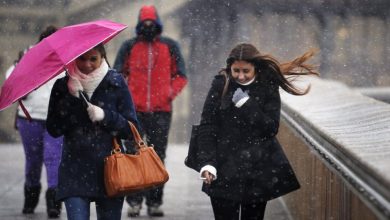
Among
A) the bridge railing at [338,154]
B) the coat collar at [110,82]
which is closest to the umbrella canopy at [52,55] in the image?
the coat collar at [110,82]

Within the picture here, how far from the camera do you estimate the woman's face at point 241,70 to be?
634 centimetres

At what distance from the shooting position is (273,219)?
909 cm

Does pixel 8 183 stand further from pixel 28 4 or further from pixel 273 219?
pixel 28 4

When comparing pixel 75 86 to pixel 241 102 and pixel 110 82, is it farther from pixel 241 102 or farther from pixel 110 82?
pixel 241 102

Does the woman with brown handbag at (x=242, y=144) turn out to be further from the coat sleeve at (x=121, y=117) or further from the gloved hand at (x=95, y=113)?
the gloved hand at (x=95, y=113)

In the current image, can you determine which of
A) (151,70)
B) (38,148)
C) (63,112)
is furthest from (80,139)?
(151,70)

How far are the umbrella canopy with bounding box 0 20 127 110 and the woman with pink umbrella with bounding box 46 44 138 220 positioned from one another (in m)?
0.10

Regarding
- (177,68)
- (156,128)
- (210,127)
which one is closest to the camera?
(210,127)

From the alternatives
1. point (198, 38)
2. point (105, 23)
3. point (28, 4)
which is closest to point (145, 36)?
point (105, 23)

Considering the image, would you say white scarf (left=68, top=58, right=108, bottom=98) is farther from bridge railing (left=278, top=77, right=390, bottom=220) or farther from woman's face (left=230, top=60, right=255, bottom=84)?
bridge railing (left=278, top=77, right=390, bottom=220)

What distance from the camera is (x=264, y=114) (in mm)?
6309

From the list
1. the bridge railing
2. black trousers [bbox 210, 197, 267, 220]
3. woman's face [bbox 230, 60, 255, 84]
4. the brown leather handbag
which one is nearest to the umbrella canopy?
the brown leather handbag

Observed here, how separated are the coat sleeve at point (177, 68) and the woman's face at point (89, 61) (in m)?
3.56

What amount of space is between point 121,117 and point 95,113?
18 centimetres
